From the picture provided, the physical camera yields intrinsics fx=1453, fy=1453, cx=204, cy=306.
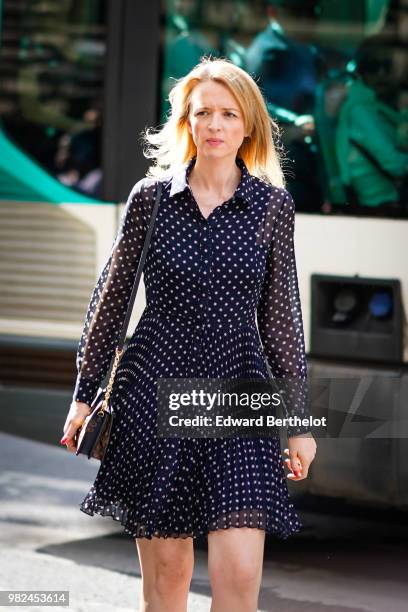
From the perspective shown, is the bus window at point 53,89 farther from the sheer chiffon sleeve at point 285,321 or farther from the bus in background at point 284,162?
the sheer chiffon sleeve at point 285,321

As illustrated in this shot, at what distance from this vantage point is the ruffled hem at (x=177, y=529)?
3690 millimetres

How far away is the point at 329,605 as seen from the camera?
17.4 feet

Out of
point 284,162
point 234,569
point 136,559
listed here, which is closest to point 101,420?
point 234,569

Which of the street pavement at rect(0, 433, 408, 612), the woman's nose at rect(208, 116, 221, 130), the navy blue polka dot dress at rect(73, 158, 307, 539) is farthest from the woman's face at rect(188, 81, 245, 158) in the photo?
the street pavement at rect(0, 433, 408, 612)

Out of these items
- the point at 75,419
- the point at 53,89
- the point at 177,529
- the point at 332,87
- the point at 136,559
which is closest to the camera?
the point at 177,529

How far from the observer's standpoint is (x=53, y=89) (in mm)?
7285

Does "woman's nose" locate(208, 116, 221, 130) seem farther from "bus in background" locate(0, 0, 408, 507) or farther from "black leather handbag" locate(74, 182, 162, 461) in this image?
"bus in background" locate(0, 0, 408, 507)

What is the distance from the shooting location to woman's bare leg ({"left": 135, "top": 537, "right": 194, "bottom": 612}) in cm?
383

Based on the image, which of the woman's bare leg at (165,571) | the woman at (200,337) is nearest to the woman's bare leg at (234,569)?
the woman at (200,337)

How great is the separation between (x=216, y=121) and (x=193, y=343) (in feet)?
1.96

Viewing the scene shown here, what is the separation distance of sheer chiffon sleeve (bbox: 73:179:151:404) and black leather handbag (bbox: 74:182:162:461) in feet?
0.08

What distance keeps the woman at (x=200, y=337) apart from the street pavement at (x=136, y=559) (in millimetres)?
1426

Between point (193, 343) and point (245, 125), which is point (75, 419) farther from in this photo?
point (245, 125)

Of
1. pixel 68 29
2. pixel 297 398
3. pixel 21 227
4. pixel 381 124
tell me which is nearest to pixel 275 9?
pixel 381 124
